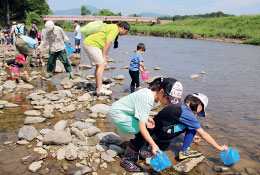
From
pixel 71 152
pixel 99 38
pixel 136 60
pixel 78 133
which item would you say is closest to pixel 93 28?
pixel 99 38

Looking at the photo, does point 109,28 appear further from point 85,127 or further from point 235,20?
point 235,20

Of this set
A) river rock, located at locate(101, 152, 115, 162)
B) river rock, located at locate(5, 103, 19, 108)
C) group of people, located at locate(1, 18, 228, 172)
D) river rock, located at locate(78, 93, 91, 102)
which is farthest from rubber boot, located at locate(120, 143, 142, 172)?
river rock, located at locate(5, 103, 19, 108)

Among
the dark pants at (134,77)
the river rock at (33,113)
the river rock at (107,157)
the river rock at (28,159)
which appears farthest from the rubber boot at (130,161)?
the dark pants at (134,77)

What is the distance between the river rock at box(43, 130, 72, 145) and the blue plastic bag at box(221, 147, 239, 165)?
2.22 metres

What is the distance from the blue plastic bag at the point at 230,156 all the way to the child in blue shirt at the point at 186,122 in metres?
0.07

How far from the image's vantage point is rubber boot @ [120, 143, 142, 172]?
287 centimetres

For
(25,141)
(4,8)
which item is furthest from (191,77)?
(4,8)

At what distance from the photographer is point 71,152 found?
299 centimetres

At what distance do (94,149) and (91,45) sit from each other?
2.94m

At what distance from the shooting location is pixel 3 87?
5.98 meters

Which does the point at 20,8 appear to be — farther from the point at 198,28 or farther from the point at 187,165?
the point at 187,165

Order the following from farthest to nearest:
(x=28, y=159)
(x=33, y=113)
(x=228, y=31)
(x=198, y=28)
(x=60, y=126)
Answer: (x=198, y=28) → (x=228, y=31) → (x=33, y=113) → (x=60, y=126) → (x=28, y=159)

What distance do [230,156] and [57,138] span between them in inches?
95.8

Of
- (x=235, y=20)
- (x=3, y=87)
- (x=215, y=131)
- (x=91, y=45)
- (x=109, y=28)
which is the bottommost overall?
(x=215, y=131)
